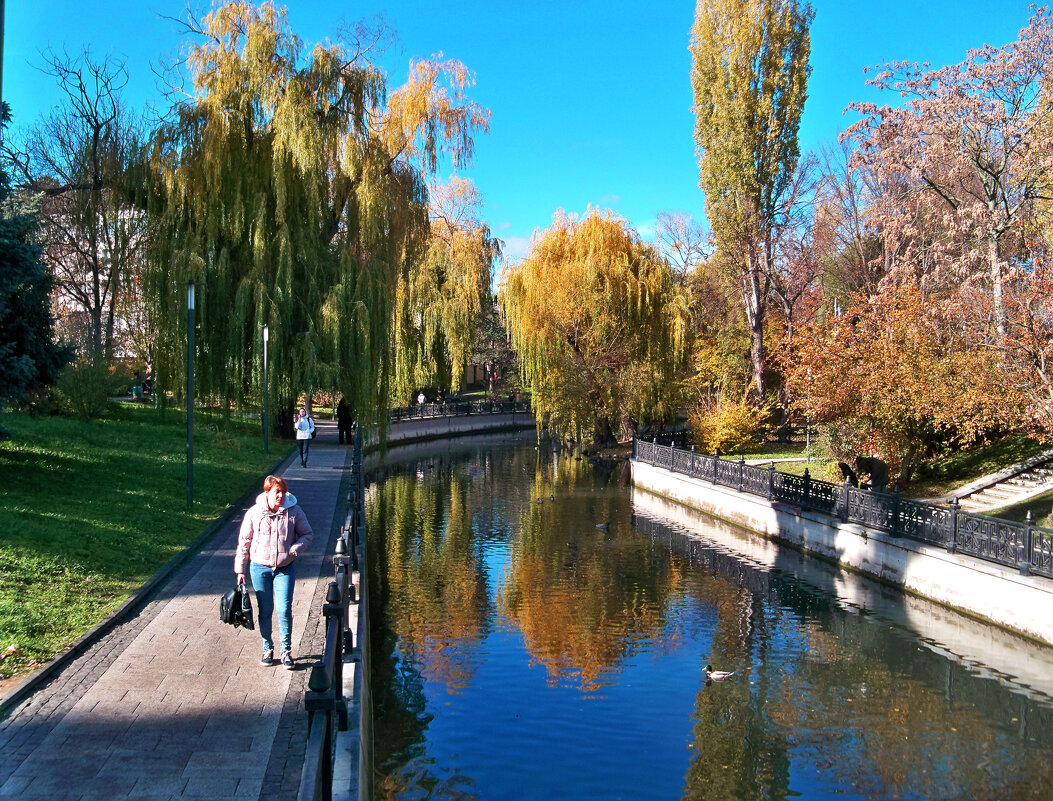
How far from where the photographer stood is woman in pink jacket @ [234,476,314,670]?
25.3ft

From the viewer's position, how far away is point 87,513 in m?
13.8

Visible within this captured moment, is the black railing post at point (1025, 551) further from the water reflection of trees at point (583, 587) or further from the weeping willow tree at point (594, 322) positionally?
the weeping willow tree at point (594, 322)

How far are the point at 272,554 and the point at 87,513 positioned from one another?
7.78 metres

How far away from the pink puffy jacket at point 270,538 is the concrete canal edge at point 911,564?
10.2m

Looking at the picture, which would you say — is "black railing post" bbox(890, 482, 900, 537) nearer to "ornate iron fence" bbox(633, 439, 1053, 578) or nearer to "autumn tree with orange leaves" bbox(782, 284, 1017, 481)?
"ornate iron fence" bbox(633, 439, 1053, 578)

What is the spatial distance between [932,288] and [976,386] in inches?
426

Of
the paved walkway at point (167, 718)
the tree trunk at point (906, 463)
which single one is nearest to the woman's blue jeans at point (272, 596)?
the paved walkway at point (167, 718)

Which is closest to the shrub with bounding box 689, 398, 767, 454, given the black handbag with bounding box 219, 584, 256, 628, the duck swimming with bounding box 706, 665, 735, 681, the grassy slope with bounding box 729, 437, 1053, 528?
the grassy slope with bounding box 729, 437, 1053, 528

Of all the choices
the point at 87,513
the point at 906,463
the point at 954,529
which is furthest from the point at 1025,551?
the point at 87,513

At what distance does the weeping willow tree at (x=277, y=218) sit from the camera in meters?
20.6

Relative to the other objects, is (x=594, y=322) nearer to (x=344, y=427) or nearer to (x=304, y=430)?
(x=344, y=427)

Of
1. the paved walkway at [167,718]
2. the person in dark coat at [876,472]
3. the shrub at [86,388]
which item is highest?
the shrub at [86,388]

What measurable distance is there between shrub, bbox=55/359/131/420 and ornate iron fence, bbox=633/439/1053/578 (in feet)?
63.3

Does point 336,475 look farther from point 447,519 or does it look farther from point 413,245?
point 413,245
